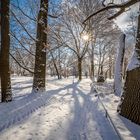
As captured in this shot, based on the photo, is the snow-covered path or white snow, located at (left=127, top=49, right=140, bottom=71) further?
white snow, located at (left=127, top=49, right=140, bottom=71)

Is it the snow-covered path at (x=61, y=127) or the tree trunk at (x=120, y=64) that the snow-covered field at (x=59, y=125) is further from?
the tree trunk at (x=120, y=64)

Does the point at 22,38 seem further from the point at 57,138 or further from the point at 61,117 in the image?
the point at 57,138

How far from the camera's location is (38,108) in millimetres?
9828

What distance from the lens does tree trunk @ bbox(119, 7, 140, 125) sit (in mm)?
7730

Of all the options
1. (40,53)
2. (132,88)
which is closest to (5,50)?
(40,53)

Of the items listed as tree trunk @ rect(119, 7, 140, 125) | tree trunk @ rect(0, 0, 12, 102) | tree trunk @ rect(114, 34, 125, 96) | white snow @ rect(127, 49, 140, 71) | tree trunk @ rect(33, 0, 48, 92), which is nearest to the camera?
tree trunk @ rect(119, 7, 140, 125)

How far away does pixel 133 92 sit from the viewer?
8148 mm

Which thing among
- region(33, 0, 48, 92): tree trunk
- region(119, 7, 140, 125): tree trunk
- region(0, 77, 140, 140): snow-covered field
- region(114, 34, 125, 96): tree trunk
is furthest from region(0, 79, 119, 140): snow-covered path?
region(114, 34, 125, 96): tree trunk

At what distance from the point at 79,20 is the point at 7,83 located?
63.1 feet

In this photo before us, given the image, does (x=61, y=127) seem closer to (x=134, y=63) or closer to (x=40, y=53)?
(x=134, y=63)

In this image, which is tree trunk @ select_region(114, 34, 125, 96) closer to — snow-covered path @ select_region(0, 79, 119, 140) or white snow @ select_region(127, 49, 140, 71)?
snow-covered path @ select_region(0, 79, 119, 140)

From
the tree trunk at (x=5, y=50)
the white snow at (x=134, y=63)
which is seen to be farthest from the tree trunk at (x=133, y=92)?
the tree trunk at (x=5, y=50)

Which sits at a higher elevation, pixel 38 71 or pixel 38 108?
pixel 38 71

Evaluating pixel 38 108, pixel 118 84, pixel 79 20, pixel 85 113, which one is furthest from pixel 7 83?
pixel 79 20
